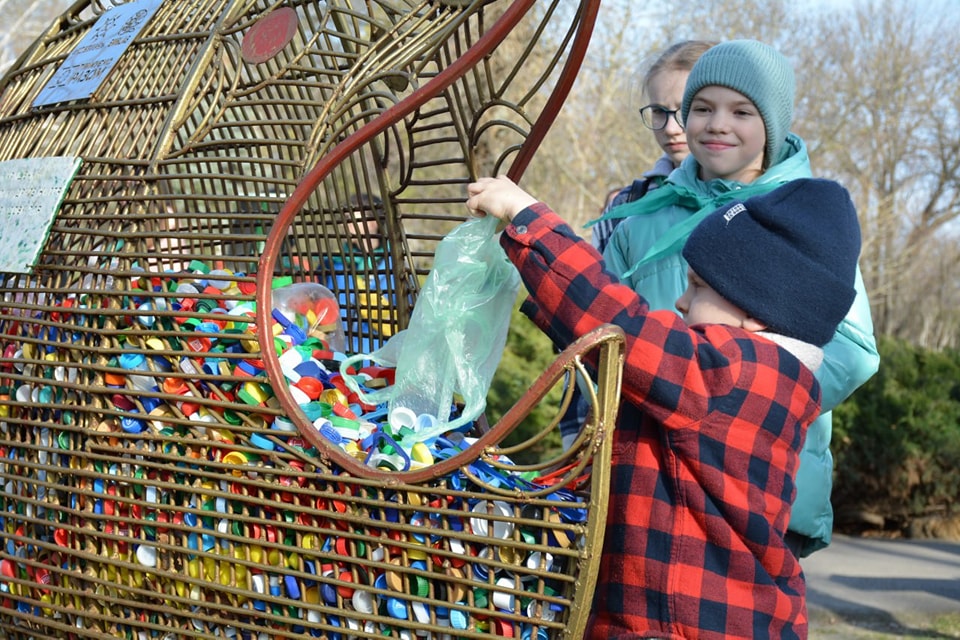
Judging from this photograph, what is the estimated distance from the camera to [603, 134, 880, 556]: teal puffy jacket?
2043 millimetres

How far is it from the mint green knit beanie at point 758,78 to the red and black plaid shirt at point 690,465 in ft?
2.45

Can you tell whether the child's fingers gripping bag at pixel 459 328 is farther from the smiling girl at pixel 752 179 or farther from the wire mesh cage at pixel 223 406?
the smiling girl at pixel 752 179

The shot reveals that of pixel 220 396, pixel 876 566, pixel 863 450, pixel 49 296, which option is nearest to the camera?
pixel 220 396

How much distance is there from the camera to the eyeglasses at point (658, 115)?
275 centimetres

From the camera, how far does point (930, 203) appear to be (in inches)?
748

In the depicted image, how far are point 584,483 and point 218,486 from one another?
2.18ft

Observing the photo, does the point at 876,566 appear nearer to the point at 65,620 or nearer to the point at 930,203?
the point at 65,620

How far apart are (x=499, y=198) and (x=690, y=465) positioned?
21.5 inches

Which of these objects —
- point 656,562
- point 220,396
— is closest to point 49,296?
point 220,396

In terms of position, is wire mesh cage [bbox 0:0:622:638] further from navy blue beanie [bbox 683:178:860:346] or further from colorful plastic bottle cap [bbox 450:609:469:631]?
navy blue beanie [bbox 683:178:860:346]

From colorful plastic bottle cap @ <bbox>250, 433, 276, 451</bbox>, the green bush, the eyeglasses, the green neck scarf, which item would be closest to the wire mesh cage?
colorful plastic bottle cap @ <bbox>250, 433, 276, 451</bbox>

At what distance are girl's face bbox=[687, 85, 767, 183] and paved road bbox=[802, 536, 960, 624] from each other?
125 inches

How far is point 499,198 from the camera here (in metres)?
1.75

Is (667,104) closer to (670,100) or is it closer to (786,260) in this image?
(670,100)
